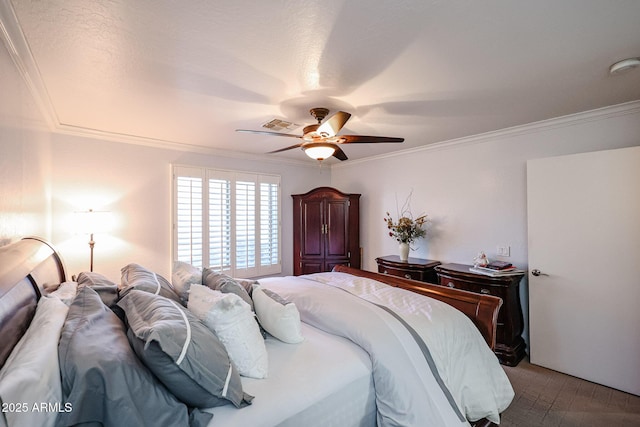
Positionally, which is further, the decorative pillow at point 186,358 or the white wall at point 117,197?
the white wall at point 117,197

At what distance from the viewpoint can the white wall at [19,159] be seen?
57.6 inches

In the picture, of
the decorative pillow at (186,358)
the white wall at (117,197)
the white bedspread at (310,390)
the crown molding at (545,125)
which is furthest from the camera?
the white wall at (117,197)

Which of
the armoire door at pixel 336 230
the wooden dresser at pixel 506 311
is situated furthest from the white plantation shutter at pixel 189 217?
the wooden dresser at pixel 506 311

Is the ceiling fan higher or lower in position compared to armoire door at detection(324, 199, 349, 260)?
higher

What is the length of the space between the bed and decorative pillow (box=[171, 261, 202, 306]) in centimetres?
1

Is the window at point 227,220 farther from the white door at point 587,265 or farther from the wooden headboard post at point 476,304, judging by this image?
the white door at point 587,265

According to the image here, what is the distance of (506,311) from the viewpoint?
9.57 feet

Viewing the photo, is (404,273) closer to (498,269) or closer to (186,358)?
(498,269)

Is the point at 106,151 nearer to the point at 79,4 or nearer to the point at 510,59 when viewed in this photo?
the point at 79,4

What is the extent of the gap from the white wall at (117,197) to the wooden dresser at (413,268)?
2759 millimetres

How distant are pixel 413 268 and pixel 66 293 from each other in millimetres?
3291

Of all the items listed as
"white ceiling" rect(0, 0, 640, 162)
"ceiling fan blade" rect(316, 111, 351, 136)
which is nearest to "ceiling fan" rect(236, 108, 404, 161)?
"ceiling fan blade" rect(316, 111, 351, 136)

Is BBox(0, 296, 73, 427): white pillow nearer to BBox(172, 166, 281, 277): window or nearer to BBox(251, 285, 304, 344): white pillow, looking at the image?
BBox(251, 285, 304, 344): white pillow

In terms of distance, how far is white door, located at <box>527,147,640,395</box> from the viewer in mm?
2443
